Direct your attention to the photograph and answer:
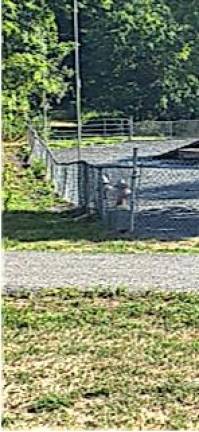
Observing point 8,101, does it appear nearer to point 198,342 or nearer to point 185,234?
point 185,234

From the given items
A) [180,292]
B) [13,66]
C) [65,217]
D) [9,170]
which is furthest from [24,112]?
[180,292]

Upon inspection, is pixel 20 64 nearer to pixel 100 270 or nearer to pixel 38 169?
pixel 38 169

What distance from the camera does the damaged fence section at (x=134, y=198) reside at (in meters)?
13.7

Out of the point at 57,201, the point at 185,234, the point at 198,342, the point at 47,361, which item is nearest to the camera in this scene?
the point at 47,361

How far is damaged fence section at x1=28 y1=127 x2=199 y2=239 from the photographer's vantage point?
1372cm

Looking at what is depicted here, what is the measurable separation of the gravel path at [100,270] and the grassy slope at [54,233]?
0.65 m

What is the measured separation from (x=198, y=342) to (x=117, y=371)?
35.9 inches

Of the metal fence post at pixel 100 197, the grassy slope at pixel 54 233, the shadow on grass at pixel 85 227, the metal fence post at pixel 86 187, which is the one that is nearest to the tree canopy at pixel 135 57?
the grassy slope at pixel 54 233

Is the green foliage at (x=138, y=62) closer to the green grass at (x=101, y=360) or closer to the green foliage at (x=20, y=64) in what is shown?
the green foliage at (x=20, y=64)

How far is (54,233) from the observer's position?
13.0m

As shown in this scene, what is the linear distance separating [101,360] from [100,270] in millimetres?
3343

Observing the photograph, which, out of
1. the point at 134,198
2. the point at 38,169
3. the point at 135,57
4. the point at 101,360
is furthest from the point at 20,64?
the point at 135,57

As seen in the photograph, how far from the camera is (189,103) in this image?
57.2 meters

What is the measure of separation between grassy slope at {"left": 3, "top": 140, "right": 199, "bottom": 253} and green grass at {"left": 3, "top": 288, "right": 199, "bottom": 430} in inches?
124
